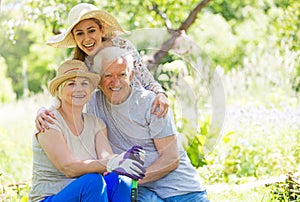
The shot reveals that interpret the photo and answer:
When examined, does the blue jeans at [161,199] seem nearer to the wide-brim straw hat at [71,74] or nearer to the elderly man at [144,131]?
the elderly man at [144,131]

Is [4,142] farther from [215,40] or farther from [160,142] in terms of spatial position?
[215,40]

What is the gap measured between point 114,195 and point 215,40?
424 inches

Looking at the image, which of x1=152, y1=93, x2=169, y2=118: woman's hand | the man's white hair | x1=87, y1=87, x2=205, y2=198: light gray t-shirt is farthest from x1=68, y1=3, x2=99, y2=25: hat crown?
x1=152, y1=93, x2=169, y2=118: woman's hand

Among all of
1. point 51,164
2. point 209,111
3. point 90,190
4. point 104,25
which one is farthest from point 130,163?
point 209,111

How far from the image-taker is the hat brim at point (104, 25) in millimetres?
2621

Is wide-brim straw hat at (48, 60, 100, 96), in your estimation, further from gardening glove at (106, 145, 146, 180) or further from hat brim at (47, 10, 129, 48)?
gardening glove at (106, 145, 146, 180)

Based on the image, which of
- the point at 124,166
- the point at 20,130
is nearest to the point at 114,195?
the point at 124,166

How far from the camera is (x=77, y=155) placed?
2.52 metres

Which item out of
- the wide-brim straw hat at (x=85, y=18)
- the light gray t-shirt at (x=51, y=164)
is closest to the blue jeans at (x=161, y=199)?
the light gray t-shirt at (x=51, y=164)

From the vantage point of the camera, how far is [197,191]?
8.52 ft

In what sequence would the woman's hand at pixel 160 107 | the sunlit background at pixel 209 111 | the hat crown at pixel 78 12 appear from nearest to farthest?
the woman's hand at pixel 160 107 → the hat crown at pixel 78 12 → the sunlit background at pixel 209 111

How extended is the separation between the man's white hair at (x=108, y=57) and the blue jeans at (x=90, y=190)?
0.46 m

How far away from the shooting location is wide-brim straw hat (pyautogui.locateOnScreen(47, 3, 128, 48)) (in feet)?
8.57

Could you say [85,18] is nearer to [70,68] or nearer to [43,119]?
[70,68]
